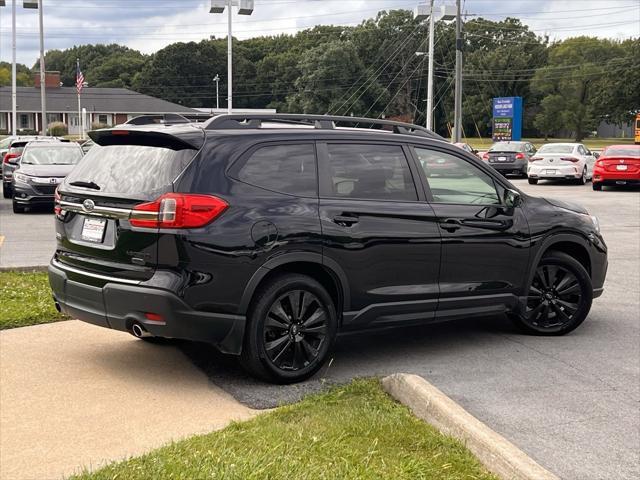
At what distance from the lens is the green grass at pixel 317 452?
3840 mm

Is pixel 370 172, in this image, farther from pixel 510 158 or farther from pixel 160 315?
pixel 510 158

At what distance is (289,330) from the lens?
5758 mm

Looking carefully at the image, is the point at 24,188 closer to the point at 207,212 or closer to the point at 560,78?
the point at 207,212

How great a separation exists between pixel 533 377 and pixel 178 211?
294cm

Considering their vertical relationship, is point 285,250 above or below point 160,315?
above

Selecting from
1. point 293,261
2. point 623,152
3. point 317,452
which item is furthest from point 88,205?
point 623,152

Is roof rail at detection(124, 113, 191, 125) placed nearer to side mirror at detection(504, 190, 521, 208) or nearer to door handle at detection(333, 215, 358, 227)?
door handle at detection(333, 215, 358, 227)

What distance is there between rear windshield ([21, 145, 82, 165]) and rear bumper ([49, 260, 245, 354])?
1541 centimetres

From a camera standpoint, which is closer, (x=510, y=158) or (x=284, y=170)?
(x=284, y=170)

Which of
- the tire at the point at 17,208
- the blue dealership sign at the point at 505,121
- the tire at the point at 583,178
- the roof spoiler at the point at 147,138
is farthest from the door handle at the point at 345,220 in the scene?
the blue dealership sign at the point at 505,121

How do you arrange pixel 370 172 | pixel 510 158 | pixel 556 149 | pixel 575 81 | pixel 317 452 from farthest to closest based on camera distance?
pixel 575 81, pixel 510 158, pixel 556 149, pixel 370 172, pixel 317 452

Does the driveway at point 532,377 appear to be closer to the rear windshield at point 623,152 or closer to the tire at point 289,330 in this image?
the tire at point 289,330

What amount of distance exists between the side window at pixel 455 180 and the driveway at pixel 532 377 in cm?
131

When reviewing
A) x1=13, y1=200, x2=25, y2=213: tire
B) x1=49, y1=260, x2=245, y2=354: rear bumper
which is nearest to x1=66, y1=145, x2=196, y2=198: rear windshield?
x1=49, y1=260, x2=245, y2=354: rear bumper
